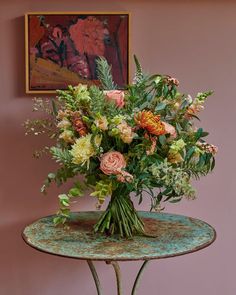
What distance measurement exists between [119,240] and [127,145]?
0.36 m

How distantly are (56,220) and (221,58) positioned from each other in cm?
113

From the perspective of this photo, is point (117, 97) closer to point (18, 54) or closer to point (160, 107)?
point (160, 107)

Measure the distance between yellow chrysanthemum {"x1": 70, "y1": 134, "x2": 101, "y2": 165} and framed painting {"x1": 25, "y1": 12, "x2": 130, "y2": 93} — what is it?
1.97 ft

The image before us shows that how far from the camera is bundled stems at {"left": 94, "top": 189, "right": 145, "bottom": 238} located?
1.64m

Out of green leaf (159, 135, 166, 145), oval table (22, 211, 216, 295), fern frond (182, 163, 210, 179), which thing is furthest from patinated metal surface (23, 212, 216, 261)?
green leaf (159, 135, 166, 145)

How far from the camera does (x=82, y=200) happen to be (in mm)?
2111

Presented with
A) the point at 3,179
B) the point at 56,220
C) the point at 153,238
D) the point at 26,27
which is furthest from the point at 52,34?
the point at 153,238

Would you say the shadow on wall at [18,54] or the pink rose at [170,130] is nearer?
the pink rose at [170,130]

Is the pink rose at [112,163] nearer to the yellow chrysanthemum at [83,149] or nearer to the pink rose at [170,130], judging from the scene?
the yellow chrysanthemum at [83,149]

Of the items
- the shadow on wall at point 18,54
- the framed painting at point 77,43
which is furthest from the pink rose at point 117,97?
the shadow on wall at point 18,54

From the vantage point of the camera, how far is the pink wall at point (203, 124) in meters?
2.06

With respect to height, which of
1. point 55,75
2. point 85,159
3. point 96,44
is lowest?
point 85,159

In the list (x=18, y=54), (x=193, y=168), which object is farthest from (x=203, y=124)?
(x=18, y=54)

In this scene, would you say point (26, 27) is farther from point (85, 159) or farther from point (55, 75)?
point (85, 159)
